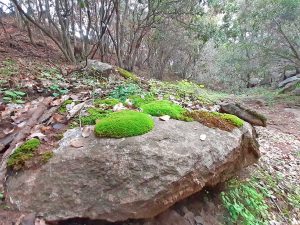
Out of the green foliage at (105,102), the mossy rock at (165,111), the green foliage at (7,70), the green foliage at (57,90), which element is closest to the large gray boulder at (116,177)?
the mossy rock at (165,111)

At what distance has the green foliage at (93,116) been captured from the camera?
3.06 metres

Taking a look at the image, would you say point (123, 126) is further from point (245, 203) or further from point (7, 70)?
point (7, 70)

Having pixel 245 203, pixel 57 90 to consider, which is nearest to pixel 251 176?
pixel 245 203

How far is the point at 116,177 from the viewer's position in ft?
7.49

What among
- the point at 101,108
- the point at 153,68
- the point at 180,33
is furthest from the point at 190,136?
the point at 153,68

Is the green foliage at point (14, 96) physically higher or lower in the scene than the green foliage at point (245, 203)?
higher

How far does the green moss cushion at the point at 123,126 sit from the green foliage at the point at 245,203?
1.24 m

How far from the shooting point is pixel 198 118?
333 centimetres

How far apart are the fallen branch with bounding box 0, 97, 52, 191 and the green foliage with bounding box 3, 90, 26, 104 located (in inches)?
18.8

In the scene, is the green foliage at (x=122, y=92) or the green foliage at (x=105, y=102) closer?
the green foliage at (x=105, y=102)

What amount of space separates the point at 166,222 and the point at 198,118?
131 cm

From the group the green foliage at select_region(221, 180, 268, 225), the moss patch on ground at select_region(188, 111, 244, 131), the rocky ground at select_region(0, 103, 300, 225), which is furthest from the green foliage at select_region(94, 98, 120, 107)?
the green foliage at select_region(221, 180, 268, 225)

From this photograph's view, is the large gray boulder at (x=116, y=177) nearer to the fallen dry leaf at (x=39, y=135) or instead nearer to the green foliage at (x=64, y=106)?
the fallen dry leaf at (x=39, y=135)

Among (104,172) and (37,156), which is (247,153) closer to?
(104,172)
